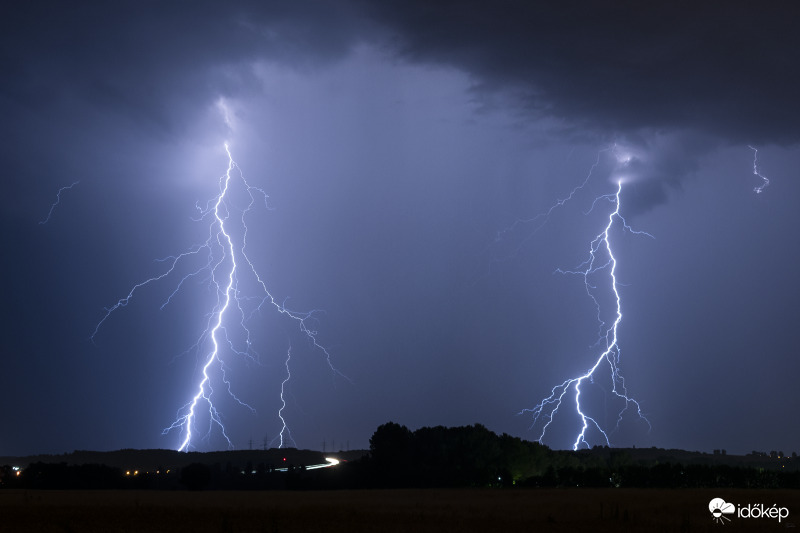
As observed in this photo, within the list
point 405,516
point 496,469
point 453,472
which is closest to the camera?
point 405,516

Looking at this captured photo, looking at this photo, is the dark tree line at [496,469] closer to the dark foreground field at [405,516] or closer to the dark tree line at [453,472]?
the dark tree line at [453,472]

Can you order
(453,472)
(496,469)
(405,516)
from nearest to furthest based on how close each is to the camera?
(405,516) → (453,472) → (496,469)

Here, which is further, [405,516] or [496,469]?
[496,469]

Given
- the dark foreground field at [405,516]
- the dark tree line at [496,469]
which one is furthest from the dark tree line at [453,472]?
the dark foreground field at [405,516]

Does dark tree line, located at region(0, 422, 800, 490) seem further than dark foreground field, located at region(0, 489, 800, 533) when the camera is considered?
Yes

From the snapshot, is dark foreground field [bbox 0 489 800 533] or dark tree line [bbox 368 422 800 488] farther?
dark tree line [bbox 368 422 800 488]

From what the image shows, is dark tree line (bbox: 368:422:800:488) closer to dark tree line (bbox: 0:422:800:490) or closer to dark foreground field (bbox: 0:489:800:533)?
dark tree line (bbox: 0:422:800:490)

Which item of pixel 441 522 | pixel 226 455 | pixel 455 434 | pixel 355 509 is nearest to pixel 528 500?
pixel 355 509

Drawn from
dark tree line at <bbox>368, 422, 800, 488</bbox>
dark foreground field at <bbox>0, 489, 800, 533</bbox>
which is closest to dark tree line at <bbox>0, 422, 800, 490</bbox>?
dark tree line at <bbox>368, 422, 800, 488</bbox>

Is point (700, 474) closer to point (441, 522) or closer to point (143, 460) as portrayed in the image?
point (441, 522)

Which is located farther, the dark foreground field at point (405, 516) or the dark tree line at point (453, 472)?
the dark tree line at point (453, 472)

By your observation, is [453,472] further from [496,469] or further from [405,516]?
[405,516]

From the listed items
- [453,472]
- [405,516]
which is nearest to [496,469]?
Answer: [453,472]
